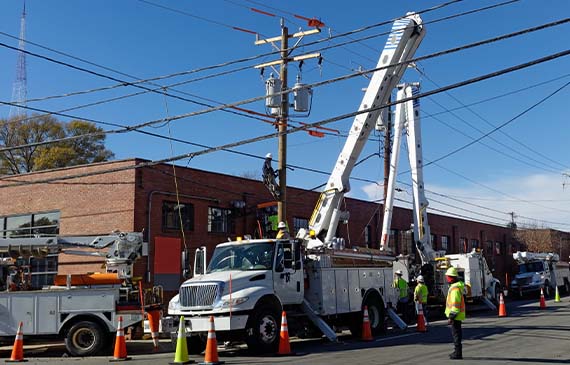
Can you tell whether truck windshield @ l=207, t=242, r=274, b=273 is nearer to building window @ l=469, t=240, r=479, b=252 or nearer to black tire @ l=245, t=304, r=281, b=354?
black tire @ l=245, t=304, r=281, b=354

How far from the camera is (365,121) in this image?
18.8 meters

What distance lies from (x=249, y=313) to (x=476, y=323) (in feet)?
32.3

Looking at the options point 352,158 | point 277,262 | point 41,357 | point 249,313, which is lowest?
point 41,357

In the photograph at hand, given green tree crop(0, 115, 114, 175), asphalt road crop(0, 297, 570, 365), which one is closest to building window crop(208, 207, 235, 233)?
asphalt road crop(0, 297, 570, 365)

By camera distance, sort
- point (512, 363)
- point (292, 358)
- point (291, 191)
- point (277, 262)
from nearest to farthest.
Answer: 1. point (512, 363)
2. point (292, 358)
3. point (277, 262)
4. point (291, 191)

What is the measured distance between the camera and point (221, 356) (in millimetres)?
13484

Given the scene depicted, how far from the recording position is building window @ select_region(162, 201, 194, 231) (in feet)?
79.5

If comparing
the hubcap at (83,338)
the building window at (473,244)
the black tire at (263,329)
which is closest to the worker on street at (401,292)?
the black tire at (263,329)

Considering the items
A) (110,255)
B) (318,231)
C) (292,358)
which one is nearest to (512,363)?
(292,358)

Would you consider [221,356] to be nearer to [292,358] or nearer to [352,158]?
[292,358]

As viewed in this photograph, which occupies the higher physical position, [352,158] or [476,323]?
[352,158]

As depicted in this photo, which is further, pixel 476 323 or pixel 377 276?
pixel 476 323

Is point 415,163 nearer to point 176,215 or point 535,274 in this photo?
point 176,215

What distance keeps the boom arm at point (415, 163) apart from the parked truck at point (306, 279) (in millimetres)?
7728
